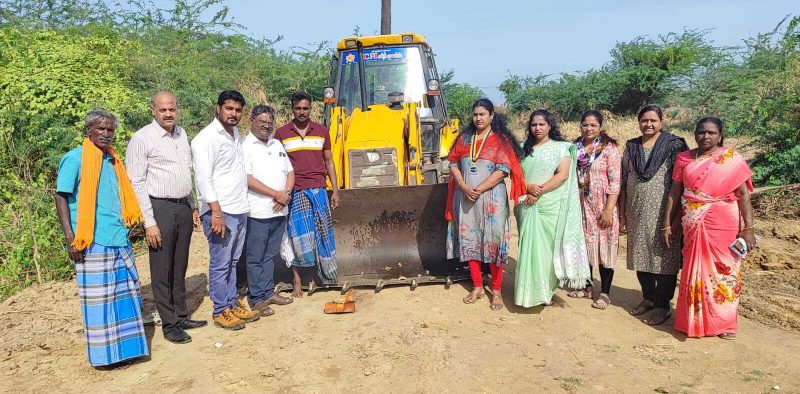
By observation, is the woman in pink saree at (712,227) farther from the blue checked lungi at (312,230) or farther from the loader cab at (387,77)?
the loader cab at (387,77)

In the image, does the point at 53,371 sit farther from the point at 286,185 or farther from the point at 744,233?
the point at 744,233

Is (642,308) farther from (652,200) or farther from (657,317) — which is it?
(652,200)

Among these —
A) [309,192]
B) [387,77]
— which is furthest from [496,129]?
[387,77]

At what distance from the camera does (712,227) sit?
12.7 ft

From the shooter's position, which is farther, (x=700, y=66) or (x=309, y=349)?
(x=700, y=66)

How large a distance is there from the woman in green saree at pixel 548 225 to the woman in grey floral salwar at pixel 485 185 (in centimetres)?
14

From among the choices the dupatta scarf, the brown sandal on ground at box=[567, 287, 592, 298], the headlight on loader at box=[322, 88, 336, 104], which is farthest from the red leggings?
the headlight on loader at box=[322, 88, 336, 104]

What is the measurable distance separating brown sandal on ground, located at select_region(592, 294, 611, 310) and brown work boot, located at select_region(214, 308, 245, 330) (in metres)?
2.90

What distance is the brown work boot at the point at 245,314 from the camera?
4420 millimetres

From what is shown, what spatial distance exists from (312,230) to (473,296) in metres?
1.50

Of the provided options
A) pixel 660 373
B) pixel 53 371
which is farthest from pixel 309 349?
pixel 660 373

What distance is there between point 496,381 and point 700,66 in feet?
58.3

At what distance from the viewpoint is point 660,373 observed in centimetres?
350

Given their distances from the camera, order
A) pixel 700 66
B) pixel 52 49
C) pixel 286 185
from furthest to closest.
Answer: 1. pixel 700 66
2. pixel 52 49
3. pixel 286 185
